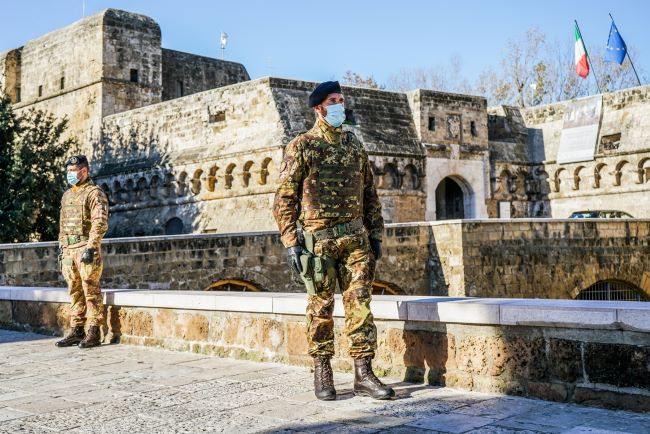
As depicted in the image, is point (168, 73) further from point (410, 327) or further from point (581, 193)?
point (410, 327)

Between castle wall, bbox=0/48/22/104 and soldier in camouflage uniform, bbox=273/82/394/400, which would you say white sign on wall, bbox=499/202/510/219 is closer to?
castle wall, bbox=0/48/22/104

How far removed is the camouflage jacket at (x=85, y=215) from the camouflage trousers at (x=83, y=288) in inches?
6.5

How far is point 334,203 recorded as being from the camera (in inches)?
224

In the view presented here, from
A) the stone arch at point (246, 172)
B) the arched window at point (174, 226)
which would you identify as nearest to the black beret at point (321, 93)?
the stone arch at point (246, 172)

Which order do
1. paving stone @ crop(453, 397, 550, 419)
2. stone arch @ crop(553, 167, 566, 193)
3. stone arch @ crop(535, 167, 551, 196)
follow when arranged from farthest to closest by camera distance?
stone arch @ crop(535, 167, 551, 196), stone arch @ crop(553, 167, 566, 193), paving stone @ crop(453, 397, 550, 419)

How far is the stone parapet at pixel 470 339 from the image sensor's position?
15.8ft

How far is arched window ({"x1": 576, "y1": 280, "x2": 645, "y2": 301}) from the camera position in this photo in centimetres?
2253

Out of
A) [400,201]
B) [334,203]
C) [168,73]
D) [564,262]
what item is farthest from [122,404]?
[168,73]

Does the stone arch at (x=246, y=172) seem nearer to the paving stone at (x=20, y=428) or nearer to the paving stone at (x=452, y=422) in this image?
the paving stone at (x=20, y=428)

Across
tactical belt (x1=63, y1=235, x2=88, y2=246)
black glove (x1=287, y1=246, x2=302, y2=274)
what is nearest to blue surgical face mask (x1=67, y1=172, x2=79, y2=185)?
tactical belt (x1=63, y1=235, x2=88, y2=246)

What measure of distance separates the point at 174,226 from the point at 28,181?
16.3 feet

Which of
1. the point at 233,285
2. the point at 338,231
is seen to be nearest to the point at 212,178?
the point at 233,285

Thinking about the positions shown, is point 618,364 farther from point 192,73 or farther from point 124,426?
point 192,73

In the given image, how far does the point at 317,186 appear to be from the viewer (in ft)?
18.7
